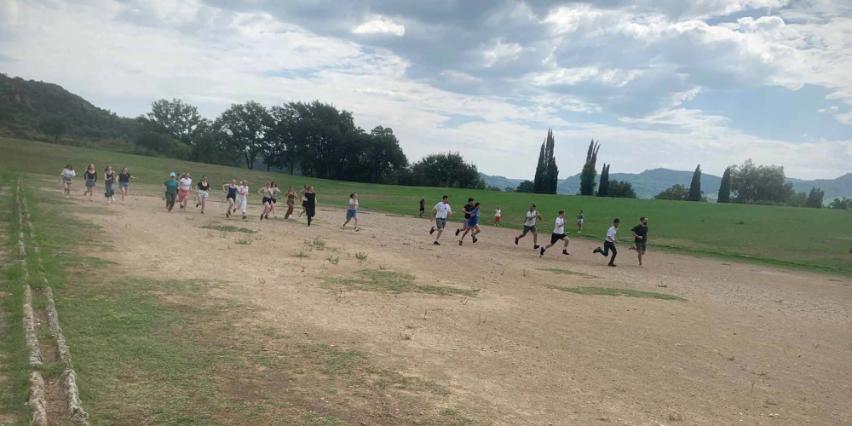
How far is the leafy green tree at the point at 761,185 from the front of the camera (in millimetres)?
92375

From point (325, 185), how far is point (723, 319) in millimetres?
61868

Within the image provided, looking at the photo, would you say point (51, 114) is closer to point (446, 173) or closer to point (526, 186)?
point (446, 173)

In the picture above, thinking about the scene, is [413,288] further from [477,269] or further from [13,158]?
[13,158]

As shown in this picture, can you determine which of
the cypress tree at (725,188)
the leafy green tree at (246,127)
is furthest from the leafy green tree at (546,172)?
the leafy green tree at (246,127)

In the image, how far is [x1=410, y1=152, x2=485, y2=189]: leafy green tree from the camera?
3895 inches

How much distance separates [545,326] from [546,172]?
3496 inches

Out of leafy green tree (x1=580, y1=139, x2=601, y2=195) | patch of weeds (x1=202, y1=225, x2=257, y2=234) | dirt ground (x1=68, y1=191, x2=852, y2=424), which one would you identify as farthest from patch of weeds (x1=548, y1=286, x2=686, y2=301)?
leafy green tree (x1=580, y1=139, x2=601, y2=195)

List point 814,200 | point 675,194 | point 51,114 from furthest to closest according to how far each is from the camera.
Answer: point 51,114
point 675,194
point 814,200

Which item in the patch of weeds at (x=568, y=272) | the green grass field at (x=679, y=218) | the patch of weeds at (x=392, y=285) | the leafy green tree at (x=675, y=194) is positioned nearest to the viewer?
the patch of weeds at (x=392, y=285)

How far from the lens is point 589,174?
303 feet

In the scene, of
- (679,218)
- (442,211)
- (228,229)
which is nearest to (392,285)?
(228,229)

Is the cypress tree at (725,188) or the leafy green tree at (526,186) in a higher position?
the cypress tree at (725,188)

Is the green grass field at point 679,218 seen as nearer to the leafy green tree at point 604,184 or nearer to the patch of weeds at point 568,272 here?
the patch of weeds at point 568,272

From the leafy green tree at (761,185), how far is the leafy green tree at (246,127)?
3111 inches
